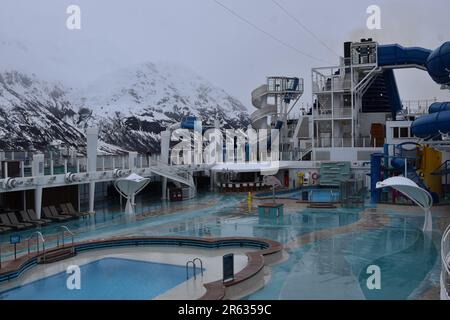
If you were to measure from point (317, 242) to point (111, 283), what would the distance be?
6272 millimetres

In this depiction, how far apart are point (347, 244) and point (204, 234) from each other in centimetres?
459

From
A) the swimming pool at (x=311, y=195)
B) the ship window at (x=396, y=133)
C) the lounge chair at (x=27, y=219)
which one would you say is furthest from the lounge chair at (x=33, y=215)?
the ship window at (x=396, y=133)

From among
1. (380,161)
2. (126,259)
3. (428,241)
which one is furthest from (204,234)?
(380,161)

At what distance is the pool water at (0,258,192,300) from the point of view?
30.7 ft

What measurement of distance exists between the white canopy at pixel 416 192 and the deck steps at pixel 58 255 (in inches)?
375

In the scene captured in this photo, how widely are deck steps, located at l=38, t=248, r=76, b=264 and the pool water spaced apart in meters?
0.89

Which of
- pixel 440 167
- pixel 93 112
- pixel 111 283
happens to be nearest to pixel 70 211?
pixel 111 283

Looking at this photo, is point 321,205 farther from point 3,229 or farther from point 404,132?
point 3,229

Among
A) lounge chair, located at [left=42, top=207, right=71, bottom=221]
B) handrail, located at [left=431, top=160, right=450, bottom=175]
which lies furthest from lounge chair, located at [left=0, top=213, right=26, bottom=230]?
handrail, located at [left=431, top=160, right=450, bottom=175]

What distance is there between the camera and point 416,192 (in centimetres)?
1566

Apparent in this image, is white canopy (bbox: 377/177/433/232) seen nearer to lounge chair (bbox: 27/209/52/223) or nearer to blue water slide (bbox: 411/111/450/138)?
→ blue water slide (bbox: 411/111/450/138)

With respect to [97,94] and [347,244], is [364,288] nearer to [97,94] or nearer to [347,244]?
[347,244]

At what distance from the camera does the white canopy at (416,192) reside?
1516 cm

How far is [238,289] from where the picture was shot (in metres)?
9.09
